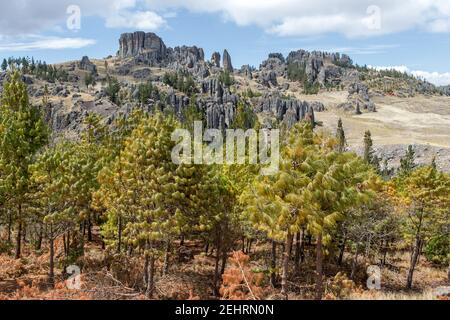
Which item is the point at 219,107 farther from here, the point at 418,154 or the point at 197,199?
the point at 197,199

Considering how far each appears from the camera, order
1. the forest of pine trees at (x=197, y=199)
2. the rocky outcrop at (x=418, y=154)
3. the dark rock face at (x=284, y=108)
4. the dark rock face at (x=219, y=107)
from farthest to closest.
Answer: the dark rock face at (x=284, y=108) < the dark rock face at (x=219, y=107) < the rocky outcrop at (x=418, y=154) < the forest of pine trees at (x=197, y=199)

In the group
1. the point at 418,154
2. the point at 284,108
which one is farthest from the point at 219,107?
the point at 418,154

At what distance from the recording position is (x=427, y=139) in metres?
142

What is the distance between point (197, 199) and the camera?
84.2ft

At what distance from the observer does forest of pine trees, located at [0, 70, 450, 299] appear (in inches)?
795

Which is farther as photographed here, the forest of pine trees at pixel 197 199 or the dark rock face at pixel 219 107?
A: the dark rock face at pixel 219 107

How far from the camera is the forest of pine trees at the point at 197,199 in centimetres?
2020

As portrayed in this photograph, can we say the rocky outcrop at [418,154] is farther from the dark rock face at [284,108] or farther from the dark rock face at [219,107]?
the dark rock face at [284,108]

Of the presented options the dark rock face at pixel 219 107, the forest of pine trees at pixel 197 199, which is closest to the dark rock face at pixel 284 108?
the dark rock face at pixel 219 107

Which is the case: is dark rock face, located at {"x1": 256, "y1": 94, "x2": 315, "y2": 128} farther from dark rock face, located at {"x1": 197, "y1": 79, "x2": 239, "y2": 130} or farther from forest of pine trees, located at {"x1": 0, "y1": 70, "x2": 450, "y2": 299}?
forest of pine trees, located at {"x1": 0, "y1": 70, "x2": 450, "y2": 299}

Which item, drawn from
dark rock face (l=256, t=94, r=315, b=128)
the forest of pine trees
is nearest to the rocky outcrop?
dark rock face (l=256, t=94, r=315, b=128)
